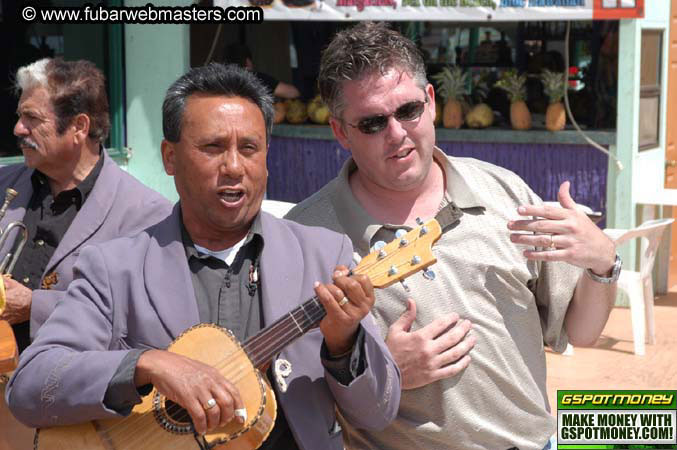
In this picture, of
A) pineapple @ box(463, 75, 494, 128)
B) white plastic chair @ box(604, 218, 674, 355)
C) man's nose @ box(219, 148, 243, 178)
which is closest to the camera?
man's nose @ box(219, 148, 243, 178)

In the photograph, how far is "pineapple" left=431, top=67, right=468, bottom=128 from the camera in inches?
360

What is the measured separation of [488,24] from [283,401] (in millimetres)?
8661

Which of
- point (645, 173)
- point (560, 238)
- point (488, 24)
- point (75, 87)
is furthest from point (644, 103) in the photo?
point (560, 238)

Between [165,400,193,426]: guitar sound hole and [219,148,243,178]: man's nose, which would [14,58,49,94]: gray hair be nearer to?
[219,148,243,178]: man's nose

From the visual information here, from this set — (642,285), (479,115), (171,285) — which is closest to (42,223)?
(171,285)

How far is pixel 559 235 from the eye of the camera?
9.07 feet

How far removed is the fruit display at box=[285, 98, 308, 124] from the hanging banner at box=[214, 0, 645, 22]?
1.39 meters

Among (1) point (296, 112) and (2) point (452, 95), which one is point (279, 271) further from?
(1) point (296, 112)

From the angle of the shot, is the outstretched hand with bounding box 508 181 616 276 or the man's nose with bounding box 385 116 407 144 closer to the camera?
the outstretched hand with bounding box 508 181 616 276

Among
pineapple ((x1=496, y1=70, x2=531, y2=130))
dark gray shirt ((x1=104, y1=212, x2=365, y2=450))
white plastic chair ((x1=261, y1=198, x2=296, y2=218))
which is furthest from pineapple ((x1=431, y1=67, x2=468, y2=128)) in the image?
dark gray shirt ((x1=104, y1=212, x2=365, y2=450))

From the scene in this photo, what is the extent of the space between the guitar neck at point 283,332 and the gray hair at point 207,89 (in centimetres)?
45

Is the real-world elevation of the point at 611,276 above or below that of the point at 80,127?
below

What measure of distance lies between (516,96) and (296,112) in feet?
6.54

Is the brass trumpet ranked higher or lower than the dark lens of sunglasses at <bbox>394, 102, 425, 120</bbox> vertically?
lower
